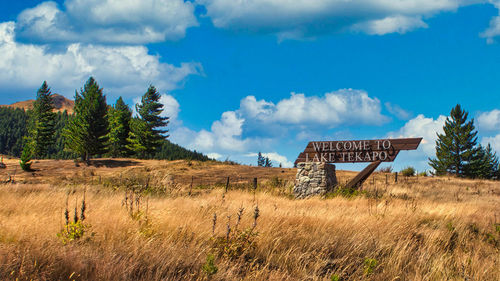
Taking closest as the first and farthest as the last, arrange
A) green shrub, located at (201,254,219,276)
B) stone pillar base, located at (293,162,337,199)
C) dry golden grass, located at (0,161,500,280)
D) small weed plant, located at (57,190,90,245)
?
dry golden grass, located at (0,161,500,280)
green shrub, located at (201,254,219,276)
small weed plant, located at (57,190,90,245)
stone pillar base, located at (293,162,337,199)

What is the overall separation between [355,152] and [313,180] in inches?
86.0

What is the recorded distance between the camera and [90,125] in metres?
41.5

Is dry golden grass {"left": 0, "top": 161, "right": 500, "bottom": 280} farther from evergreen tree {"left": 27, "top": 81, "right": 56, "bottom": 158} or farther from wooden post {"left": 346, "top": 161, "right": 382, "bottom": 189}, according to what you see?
evergreen tree {"left": 27, "top": 81, "right": 56, "bottom": 158}

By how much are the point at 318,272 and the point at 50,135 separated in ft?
204

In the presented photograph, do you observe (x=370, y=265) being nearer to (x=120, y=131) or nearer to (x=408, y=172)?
(x=408, y=172)

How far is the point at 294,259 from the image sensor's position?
177 inches

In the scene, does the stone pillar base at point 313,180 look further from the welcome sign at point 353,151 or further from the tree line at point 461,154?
the tree line at point 461,154

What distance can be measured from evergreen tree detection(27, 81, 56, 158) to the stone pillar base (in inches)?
2107

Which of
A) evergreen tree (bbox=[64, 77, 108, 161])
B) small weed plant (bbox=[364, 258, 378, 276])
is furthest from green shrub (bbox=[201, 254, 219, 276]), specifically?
evergreen tree (bbox=[64, 77, 108, 161])

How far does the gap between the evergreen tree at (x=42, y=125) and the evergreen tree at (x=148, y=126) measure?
15377 mm

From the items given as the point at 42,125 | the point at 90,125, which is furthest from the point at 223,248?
the point at 42,125

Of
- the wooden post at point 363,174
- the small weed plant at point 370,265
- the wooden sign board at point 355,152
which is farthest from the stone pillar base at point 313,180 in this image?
the small weed plant at point 370,265

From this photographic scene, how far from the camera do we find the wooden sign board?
1435 centimetres

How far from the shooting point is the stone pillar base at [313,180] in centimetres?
1450
